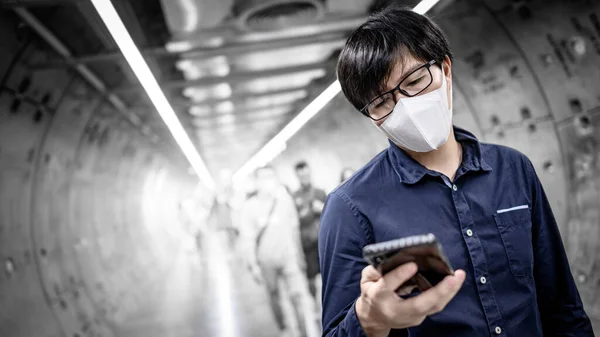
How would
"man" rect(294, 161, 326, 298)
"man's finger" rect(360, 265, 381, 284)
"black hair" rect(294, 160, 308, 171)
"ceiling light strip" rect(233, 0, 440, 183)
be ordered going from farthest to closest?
"black hair" rect(294, 160, 308, 171)
"man" rect(294, 161, 326, 298)
"ceiling light strip" rect(233, 0, 440, 183)
"man's finger" rect(360, 265, 381, 284)

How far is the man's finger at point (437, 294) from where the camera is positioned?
1.26 metres

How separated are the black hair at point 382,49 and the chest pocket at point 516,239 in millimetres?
476

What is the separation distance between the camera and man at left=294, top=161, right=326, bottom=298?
6926 mm

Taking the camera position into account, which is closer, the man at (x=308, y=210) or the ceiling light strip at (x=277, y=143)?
the ceiling light strip at (x=277, y=143)

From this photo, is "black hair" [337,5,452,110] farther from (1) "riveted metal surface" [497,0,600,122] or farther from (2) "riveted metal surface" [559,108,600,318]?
(2) "riveted metal surface" [559,108,600,318]

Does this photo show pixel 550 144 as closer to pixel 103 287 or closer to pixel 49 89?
pixel 49 89

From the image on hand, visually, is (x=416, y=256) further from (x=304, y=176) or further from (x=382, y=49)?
(x=304, y=176)

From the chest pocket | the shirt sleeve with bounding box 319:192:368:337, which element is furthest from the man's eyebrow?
the chest pocket

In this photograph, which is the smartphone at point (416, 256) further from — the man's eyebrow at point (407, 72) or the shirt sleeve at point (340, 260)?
the man's eyebrow at point (407, 72)

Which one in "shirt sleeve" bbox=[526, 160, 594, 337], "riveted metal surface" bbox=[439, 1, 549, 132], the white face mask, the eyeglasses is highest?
"riveted metal surface" bbox=[439, 1, 549, 132]

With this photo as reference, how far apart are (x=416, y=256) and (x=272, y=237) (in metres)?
6.03

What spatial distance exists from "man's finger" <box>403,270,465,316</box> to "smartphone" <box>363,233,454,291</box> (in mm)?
21

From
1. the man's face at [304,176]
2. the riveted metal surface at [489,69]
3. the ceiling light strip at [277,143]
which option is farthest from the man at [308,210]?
the riveted metal surface at [489,69]

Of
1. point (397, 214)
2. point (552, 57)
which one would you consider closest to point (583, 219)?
point (552, 57)
